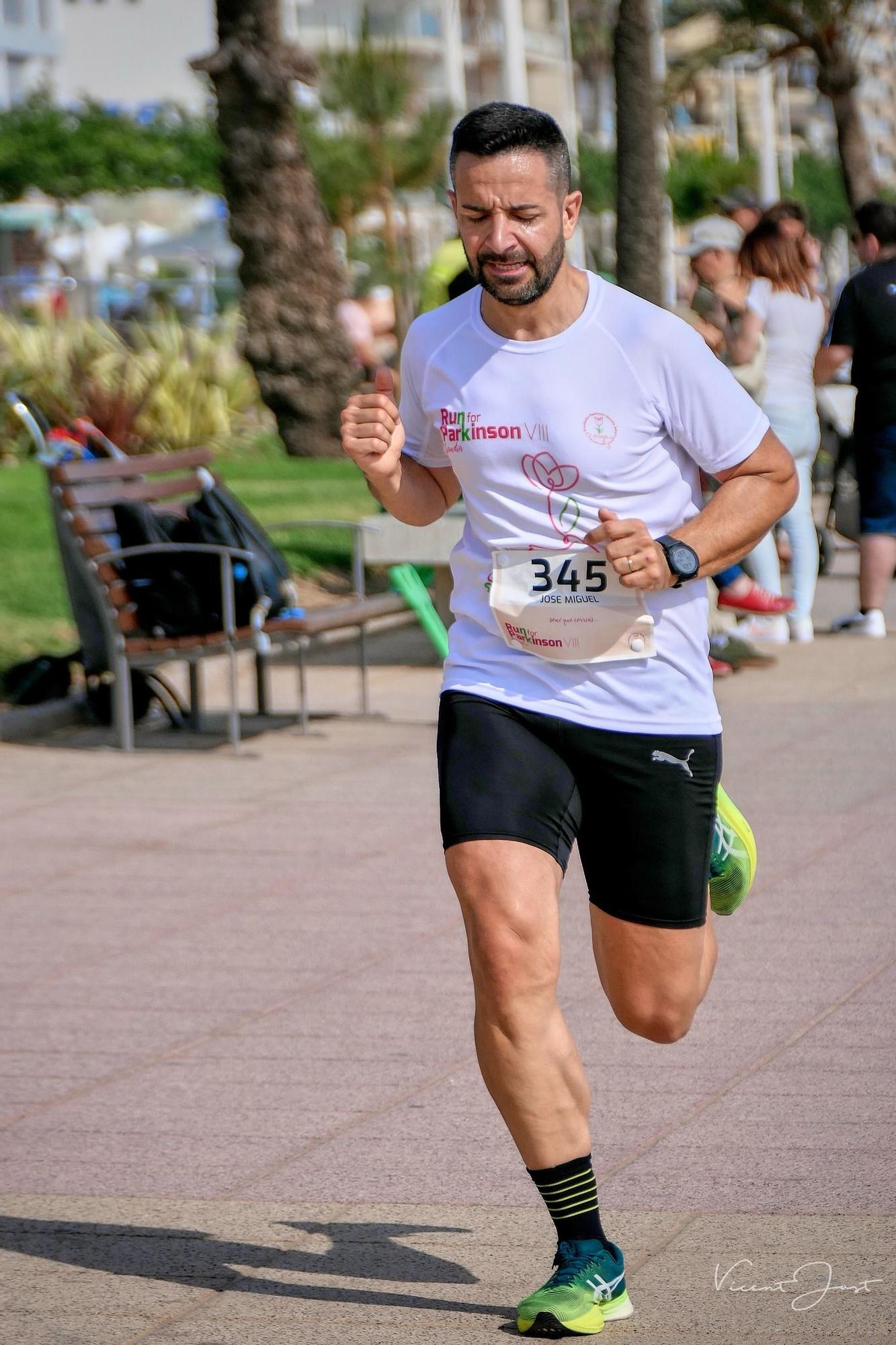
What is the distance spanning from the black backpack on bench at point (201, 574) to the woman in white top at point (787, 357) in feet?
9.70

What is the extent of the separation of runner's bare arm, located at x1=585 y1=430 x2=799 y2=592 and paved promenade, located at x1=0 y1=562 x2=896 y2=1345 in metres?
1.25

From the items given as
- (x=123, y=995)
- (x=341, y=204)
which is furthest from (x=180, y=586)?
(x=341, y=204)

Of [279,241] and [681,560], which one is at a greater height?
[279,241]

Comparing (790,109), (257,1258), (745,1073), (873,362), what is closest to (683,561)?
(257,1258)

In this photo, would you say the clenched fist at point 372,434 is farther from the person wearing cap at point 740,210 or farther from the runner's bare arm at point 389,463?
the person wearing cap at point 740,210

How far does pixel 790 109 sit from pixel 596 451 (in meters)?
140

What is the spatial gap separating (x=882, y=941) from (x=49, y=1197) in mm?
2653

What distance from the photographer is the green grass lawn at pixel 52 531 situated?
11.7 meters

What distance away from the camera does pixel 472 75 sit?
81.8m

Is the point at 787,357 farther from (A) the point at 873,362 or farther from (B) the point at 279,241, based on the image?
(B) the point at 279,241

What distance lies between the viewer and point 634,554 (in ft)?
11.7

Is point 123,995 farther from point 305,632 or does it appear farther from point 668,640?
point 305,632

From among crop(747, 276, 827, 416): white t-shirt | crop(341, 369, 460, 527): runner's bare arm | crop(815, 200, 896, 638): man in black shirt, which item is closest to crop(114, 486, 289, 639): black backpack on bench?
crop(815, 200, 896, 638): man in black shirt

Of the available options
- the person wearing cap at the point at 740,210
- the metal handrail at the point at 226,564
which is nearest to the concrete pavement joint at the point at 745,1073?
the metal handrail at the point at 226,564
